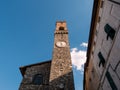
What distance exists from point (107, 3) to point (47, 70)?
9696 mm

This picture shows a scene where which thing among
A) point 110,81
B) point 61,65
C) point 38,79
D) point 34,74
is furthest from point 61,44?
point 110,81

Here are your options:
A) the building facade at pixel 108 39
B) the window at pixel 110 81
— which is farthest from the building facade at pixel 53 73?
the window at pixel 110 81

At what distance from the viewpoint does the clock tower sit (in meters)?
14.9

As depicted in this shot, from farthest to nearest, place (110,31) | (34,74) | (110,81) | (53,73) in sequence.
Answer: (34,74)
(53,73)
(110,81)
(110,31)

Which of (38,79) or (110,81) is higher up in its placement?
(110,81)

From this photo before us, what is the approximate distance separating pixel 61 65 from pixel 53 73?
151cm

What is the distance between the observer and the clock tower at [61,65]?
1485 cm

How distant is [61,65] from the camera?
16.9 m

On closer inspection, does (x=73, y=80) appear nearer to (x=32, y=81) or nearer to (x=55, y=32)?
(x=32, y=81)

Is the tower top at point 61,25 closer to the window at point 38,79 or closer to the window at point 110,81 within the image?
the window at point 38,79

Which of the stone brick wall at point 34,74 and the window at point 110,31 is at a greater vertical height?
the window at point 110,31

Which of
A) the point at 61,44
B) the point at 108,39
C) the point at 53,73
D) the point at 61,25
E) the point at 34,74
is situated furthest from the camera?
the point at 61,25

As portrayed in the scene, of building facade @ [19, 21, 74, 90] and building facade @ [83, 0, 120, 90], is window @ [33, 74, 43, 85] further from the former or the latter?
building facade @ [83, 0, 120, 90]

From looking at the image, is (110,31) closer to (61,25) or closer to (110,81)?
(110,81)
